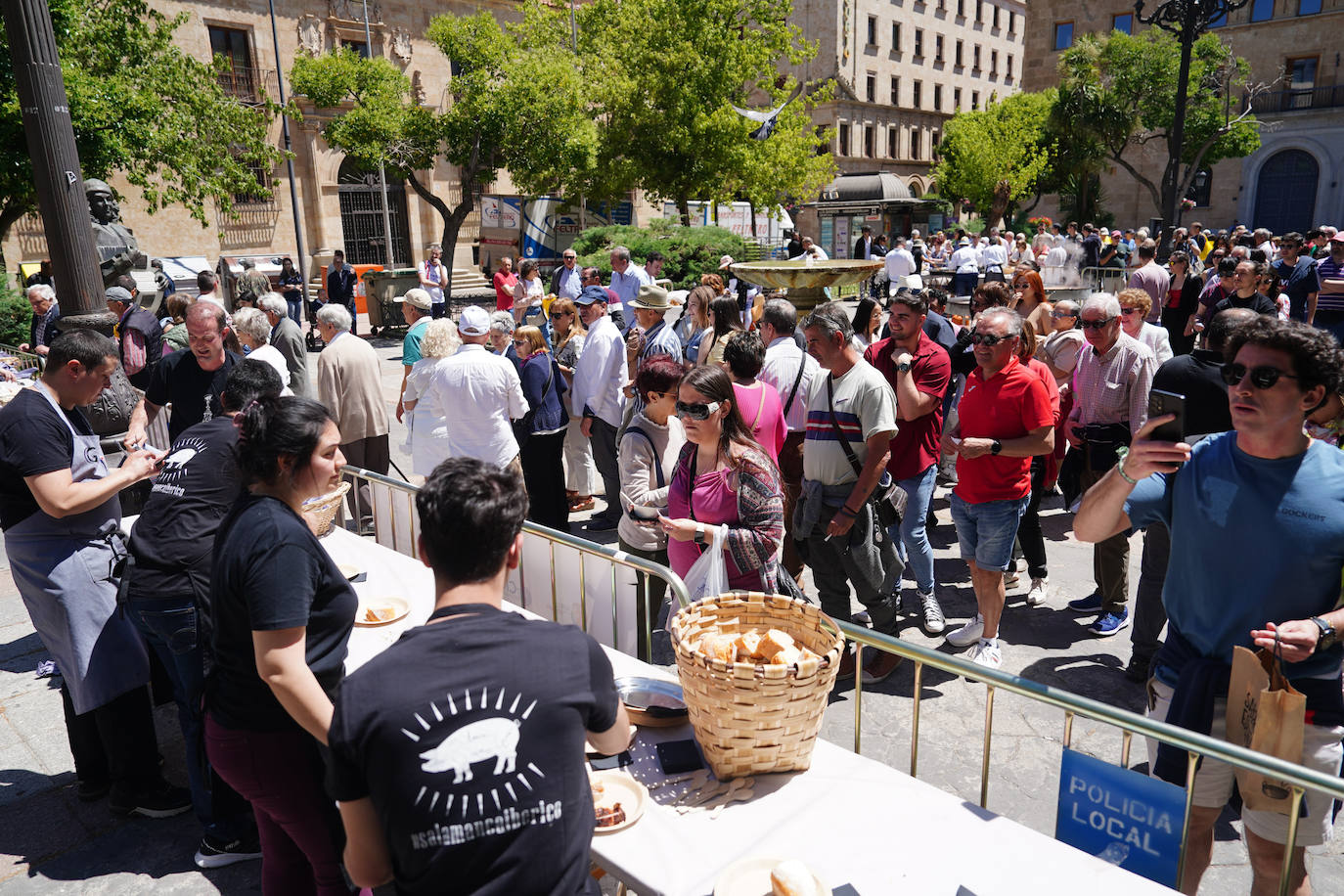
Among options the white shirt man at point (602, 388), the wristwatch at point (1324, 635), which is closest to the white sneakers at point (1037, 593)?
the white shirt man at point (602, 388)

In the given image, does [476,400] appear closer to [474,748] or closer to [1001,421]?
[1001,421]

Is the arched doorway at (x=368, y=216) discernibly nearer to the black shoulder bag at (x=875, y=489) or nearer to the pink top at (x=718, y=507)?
the black shoulder bag at (x=875, y=489)

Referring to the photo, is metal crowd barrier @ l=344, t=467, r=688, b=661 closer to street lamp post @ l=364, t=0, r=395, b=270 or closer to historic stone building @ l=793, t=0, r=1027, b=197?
street lamp post @ l=364, t=0, r=395, b=270

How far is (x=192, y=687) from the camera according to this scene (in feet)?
11.5

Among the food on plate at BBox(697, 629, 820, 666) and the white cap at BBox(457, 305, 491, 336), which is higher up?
the white cap at BBox(457, 305, 491, 336)

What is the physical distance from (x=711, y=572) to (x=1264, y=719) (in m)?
1.88

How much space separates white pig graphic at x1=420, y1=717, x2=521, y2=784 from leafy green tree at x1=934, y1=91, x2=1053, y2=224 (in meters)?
47.4

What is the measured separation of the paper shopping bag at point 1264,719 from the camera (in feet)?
7.65

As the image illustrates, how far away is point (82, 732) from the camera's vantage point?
400 centimetres

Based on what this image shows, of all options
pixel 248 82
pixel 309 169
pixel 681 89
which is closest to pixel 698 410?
pixel 681 89

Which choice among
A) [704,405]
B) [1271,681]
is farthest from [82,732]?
[1271,681]

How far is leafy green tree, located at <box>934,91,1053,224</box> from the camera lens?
44.1 metres

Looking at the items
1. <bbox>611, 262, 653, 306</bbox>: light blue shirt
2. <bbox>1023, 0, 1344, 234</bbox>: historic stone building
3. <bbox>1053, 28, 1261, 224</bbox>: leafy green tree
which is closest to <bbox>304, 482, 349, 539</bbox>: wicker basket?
<bbox>611, 262, 653, 306</bbox>: light blue shirt

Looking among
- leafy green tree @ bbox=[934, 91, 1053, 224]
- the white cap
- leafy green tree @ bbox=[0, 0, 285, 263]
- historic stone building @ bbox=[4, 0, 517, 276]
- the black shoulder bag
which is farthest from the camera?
leafy green tree @ bbox=[934, 91, 1053, 224]
